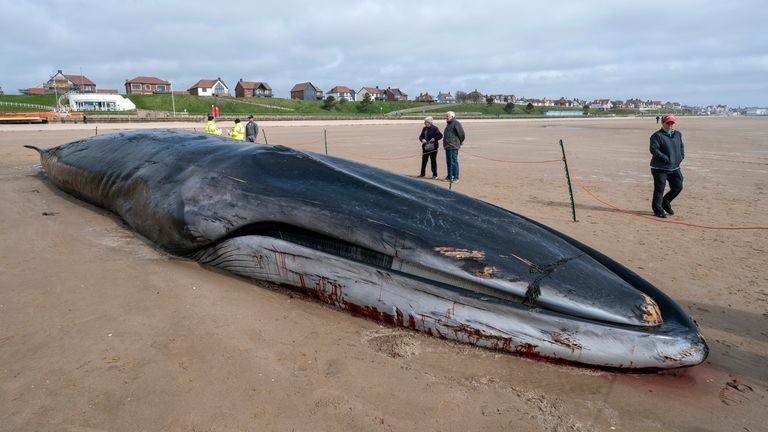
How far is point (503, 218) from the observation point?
12.1ft

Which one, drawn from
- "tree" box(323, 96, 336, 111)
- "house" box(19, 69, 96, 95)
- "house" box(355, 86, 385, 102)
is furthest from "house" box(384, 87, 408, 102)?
"house" box(19, 69, 96, 95)

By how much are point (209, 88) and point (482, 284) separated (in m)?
122

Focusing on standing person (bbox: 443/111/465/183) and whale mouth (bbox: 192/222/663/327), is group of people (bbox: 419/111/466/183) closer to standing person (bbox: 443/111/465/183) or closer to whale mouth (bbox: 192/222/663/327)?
standing person (bbox: 443/111/465/183)

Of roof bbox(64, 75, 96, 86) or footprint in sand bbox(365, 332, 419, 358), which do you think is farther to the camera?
roof bbox(64, 75, 96, 86)

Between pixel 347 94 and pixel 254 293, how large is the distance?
462 feet

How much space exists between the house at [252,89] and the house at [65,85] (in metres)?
33.2

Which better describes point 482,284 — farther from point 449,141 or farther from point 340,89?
point 340,89

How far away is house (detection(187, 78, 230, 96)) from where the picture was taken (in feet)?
368

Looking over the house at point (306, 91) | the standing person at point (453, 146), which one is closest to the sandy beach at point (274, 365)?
the standing person at point (453, 146)

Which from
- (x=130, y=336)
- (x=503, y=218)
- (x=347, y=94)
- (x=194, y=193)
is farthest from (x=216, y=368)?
(x=347, y=94)

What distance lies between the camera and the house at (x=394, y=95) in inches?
5694

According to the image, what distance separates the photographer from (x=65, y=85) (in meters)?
93.6

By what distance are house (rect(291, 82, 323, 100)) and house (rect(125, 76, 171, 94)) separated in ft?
120

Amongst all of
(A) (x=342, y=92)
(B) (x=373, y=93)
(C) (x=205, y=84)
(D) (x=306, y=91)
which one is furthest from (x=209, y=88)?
(B) (x=373, y=93)
